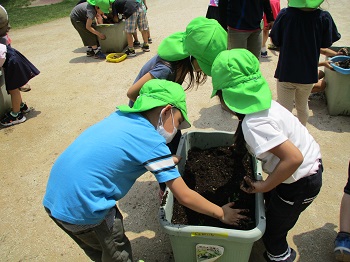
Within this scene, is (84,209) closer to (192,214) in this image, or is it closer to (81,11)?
(192,214)

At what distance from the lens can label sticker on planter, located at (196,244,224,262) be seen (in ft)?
5.02

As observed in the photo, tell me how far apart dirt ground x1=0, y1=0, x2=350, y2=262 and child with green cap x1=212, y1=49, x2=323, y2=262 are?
26.8 inches

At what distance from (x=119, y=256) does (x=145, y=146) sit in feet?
2.18

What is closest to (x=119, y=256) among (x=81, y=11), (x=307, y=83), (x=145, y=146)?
(x=145, y=146)

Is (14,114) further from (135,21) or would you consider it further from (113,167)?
(113,167)

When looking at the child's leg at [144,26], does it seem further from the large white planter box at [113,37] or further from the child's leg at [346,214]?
the child's leg at [346,214]

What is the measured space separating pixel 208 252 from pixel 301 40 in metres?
1.86

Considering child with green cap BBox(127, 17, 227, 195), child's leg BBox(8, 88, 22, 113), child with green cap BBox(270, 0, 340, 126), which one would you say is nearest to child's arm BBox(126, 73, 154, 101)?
child with green cap BBox(127, 17, 227, 195)

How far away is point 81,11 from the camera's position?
5.48m

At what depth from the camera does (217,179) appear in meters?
2.00

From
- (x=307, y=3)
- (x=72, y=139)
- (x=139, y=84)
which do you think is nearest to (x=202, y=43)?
(x=139, y=84)

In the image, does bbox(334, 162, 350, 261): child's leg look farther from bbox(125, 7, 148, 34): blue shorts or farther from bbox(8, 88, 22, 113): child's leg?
bbox(125, 7, 148, 34): blue shorts

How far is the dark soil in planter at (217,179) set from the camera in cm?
175

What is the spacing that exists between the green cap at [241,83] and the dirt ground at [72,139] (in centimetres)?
114
